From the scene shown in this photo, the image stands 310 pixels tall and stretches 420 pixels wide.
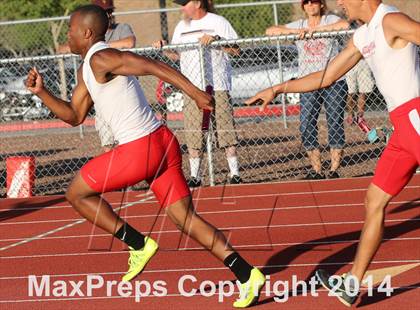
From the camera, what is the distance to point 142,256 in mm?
8000

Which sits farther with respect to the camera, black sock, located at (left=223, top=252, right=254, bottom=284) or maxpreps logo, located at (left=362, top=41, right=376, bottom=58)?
black sock, located at (left=223, top=252, right=254, bottom=284)

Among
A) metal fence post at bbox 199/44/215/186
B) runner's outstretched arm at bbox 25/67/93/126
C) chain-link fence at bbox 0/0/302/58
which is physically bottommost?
chain-link fence at bbox 0/0/302/58

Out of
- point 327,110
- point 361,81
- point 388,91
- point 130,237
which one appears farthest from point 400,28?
point 361,81

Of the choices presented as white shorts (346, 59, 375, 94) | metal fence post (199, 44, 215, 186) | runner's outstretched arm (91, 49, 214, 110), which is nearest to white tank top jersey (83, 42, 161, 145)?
runner's outstretched arm (91, 49, 214, 110)

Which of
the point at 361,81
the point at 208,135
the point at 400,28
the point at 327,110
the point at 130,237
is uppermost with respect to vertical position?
the point at 400,28

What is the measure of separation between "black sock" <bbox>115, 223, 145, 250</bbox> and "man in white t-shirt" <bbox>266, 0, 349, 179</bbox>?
17.5 ft

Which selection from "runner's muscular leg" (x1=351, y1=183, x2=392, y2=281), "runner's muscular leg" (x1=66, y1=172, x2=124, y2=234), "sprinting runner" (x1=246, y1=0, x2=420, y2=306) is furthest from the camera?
"runner's muscular leg" (x1=66, y1=172, x2=124, y2=234)

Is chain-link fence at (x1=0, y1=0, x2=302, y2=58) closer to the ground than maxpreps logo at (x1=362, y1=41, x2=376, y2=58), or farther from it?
closer to the ground

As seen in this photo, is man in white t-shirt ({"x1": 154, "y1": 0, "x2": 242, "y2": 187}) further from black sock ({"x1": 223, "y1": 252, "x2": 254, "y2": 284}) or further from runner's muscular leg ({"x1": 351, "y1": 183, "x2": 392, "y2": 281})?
runner's muscular leg ({"x1": 351, "y1": 183, "x2": 392, "y2": 281})

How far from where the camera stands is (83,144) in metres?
20.1

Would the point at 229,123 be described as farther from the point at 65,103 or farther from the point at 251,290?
the point at 251,290

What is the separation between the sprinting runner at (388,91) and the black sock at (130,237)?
129cm

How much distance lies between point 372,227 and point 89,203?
1.95m

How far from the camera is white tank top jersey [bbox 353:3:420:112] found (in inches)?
280
